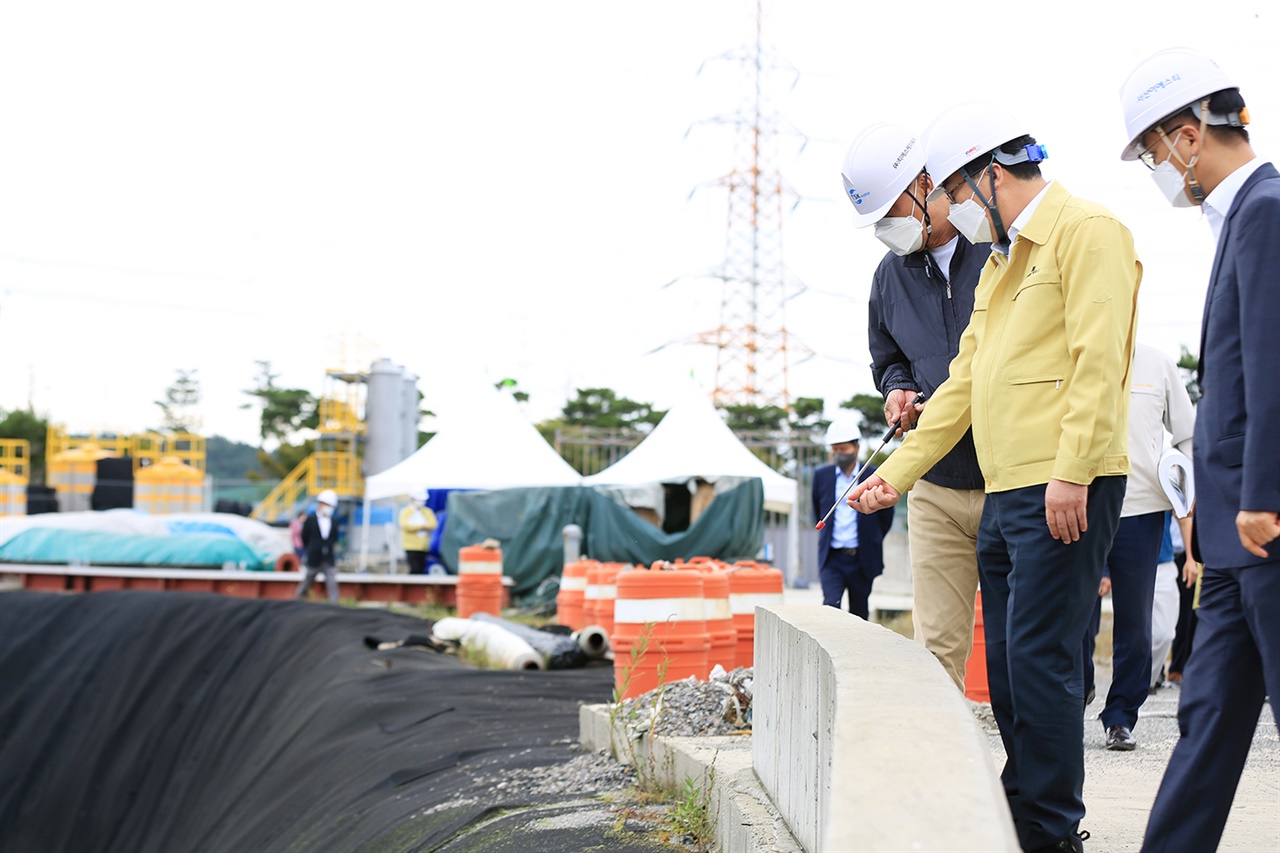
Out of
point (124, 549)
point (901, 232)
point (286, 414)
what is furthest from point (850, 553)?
point (286, 414)

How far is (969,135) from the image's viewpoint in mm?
3643

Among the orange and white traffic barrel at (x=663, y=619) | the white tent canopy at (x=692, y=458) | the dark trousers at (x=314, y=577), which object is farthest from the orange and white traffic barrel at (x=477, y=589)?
the orange and white traffic barrel at (x=663, y=619)

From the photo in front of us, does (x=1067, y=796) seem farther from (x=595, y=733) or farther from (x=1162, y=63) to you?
(x=595, y=733)

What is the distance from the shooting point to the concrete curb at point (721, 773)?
149 inches

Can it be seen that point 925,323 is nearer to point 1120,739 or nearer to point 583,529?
point 1120,739

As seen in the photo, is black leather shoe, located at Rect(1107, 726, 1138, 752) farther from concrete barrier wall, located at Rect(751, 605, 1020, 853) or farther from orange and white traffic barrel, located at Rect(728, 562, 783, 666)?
orange and white traffic barrel, located at Rect(728, 562, 783, 666)

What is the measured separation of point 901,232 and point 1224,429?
1.85 m

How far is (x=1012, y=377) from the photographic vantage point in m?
3.58

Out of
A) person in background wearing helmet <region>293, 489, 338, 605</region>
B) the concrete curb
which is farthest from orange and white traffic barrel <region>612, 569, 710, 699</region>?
person in background wearing helmet <region>293, 489, 338, 605</region>

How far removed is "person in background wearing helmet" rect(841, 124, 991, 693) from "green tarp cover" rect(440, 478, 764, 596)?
664 inches

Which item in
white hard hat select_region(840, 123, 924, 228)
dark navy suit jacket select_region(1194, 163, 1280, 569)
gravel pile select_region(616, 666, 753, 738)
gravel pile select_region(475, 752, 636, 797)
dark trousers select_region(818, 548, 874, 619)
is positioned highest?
white hard hat select_region(840, 123, 924, 228)

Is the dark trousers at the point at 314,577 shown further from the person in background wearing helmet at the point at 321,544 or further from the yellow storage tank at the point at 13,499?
the yellow storage tank at the point at 13,499

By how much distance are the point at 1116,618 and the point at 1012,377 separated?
8.67ft

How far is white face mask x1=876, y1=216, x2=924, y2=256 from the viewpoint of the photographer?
180 inches
